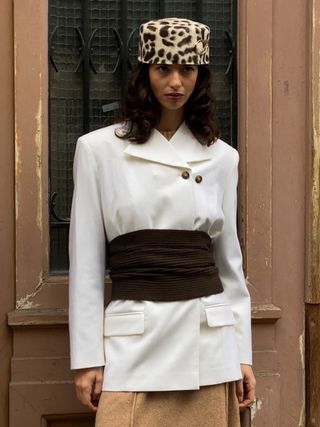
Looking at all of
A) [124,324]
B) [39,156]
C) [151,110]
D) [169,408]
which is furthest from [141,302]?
[39,156]

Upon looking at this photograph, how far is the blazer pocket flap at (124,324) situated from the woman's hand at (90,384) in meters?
0.11

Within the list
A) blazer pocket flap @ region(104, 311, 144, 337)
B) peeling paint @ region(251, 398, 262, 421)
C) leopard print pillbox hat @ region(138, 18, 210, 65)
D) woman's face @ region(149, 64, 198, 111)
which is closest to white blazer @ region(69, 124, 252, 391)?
blazer pocket flap @ region(104, 311, 144, 337)

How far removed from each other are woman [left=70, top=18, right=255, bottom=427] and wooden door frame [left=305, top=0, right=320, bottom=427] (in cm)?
76

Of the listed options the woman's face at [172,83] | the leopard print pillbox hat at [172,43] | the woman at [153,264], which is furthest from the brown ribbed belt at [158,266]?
the leopard print pillbox hat at [172,43]

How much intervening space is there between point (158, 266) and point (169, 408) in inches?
16.1

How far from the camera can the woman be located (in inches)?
101

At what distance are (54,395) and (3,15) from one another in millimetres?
1366

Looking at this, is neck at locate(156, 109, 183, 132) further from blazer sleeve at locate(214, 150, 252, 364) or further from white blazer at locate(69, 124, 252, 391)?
blazer sleeve at locate(214, 150, 252, 364)

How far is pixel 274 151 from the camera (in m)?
3.36

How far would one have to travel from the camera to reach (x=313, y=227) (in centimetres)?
338

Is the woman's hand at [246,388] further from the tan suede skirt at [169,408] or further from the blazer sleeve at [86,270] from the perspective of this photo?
the blazer sleeve at [86,270]

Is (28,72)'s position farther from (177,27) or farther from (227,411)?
(227,411)

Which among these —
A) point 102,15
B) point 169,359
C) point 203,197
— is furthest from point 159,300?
point 102,15

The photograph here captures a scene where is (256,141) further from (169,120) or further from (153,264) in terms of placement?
(153,264)
